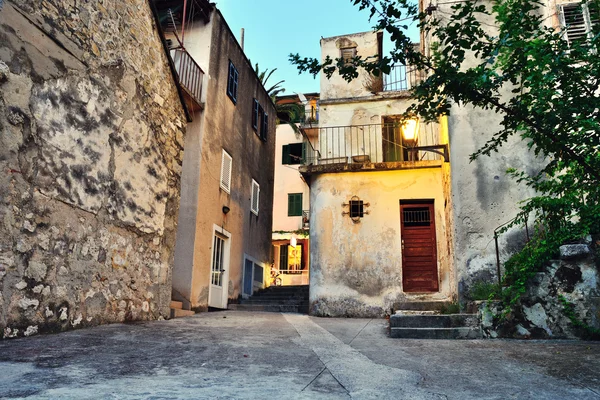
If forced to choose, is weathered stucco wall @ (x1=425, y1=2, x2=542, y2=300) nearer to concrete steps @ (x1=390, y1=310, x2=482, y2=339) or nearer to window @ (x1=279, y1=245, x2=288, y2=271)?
concrete steps @ (x1=390, y1=310, x2=482, y2=339)

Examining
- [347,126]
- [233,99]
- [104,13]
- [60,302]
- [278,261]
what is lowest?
[60,302]

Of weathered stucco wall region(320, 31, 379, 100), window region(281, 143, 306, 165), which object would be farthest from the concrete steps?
window region(281, 143, 306, 165)

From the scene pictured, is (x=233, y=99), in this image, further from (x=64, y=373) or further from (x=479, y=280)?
(x=64, y=373)

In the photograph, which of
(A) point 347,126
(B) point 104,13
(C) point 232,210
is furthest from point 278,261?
(B) point 104,13

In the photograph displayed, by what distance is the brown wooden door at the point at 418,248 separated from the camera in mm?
10016

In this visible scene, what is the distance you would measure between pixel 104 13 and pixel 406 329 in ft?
19.3

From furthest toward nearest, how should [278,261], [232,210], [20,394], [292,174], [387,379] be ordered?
[292,174], [278,261], [232,210], [387,379], [20,394]

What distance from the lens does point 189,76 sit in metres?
10.8

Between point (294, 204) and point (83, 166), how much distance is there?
18.7 m

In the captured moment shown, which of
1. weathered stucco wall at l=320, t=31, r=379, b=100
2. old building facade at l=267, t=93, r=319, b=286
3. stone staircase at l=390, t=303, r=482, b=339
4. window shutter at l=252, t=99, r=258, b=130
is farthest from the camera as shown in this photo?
old building facade at l=267, t=93, r=319, b=286

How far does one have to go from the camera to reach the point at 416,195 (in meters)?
10.4

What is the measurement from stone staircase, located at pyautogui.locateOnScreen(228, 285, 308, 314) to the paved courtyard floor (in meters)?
6.28

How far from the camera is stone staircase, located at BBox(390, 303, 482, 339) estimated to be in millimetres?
5895

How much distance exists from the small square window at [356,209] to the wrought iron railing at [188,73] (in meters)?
4.55
